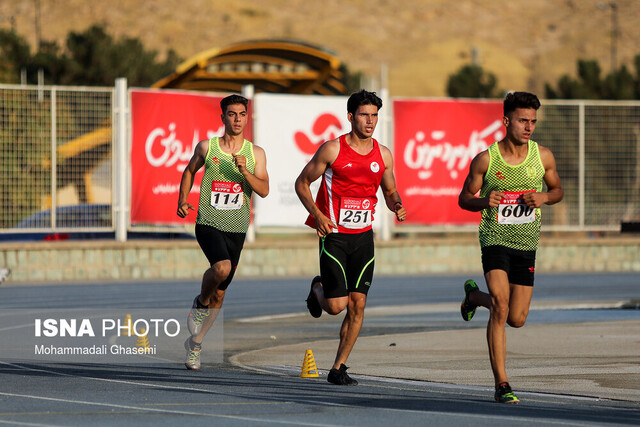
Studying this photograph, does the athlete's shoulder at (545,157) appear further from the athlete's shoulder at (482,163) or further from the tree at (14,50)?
the tree at (14,50)

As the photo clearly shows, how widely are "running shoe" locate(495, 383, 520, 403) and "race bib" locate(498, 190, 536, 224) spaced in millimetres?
1251

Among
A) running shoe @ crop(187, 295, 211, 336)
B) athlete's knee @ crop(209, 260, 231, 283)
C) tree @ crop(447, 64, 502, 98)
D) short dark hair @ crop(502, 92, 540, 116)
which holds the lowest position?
running shoe @ crop(187, 295, 211, 336)

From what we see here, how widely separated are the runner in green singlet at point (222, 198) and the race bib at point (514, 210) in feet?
8.45

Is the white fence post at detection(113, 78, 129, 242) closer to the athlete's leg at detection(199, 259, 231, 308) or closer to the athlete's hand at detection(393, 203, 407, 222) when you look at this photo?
the athlete's leg at detection(199, 259, 231, 308)

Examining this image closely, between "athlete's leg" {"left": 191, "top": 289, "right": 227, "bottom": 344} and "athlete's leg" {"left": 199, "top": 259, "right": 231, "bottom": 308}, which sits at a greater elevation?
"athlete's leg" {"left": 199, "top": 259, "right": 231, "bottom": 308}

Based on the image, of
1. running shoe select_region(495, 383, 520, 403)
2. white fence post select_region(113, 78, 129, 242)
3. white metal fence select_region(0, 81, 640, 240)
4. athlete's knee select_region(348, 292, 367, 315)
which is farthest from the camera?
white fence post select_region(113, 78, 129, 242)

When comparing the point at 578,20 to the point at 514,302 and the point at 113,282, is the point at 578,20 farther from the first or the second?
the point at 514,302

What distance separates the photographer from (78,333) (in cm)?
1471

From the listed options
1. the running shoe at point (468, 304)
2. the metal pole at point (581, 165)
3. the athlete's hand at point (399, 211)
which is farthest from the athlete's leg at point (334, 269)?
the metal pole at point (581, 165)

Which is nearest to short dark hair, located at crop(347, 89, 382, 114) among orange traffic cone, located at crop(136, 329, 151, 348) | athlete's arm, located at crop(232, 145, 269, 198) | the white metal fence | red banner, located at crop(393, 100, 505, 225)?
athlete's arm, located at crop(232, 145, 269, 198)

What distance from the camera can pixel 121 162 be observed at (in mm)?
24094

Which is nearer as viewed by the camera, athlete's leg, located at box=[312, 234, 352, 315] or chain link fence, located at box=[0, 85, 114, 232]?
athlete's leg, located at box=[312, 234, 352, 315]

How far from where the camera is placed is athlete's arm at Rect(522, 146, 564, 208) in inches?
367

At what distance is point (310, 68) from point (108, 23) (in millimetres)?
88013
